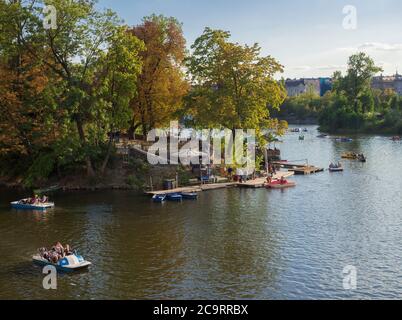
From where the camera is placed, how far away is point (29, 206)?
5406 centimetres

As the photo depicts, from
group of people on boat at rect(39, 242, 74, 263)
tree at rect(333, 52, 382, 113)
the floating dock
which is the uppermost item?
tree at rect(333, 52, 382, 113)

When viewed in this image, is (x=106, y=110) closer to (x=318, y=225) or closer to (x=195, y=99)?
(x=195, y=99)

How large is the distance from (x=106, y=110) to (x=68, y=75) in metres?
6.40

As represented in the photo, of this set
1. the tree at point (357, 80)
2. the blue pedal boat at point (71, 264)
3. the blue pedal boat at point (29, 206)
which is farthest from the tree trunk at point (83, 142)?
the tree at point (357, 80)

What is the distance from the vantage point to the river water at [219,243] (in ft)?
105

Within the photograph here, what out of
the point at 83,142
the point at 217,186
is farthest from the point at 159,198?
the point at 83,142

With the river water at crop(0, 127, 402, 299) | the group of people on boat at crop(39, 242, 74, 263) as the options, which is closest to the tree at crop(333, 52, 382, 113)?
the river water at crop(0, 127, 402, 299)

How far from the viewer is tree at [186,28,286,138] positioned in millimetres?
70938

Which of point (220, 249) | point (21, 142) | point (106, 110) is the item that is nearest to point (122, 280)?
point (220, 249)

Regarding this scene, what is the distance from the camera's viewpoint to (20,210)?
177 feet

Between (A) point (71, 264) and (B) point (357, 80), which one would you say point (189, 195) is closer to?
(A) point (71, 264)

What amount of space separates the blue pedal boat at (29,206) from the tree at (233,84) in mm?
25634

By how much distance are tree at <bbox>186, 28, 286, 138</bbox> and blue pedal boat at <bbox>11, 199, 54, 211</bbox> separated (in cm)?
2563

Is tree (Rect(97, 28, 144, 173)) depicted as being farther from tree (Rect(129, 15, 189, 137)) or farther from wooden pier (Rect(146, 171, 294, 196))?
wooden pier (Rect(146, 171, 294, 196))
